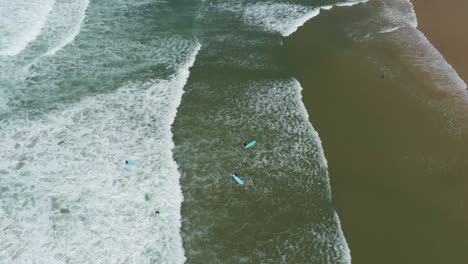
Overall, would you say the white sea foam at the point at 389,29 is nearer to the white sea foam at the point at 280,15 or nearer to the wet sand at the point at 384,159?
the wet sand at the point at 384,159

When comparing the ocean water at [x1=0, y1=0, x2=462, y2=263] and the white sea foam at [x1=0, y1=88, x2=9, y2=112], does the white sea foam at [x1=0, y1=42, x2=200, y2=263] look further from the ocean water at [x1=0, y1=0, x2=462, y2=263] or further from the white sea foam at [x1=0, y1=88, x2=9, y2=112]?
the white sea foam at [x1=0, y1=88, x2=9, y2=112]

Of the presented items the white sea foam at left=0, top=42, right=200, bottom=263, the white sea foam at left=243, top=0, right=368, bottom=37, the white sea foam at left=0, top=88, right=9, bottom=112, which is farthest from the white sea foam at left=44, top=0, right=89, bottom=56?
the white sea foam at left=243, top=0, right=368, bottom=37

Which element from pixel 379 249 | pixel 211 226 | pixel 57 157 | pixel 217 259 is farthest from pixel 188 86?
pixel 379 249

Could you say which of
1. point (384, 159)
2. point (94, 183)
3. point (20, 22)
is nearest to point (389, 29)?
point (384, 159)

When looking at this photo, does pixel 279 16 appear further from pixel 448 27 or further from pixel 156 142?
pixel 156 142

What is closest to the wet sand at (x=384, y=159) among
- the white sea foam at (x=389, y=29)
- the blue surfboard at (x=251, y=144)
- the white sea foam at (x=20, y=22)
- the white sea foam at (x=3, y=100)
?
the white sea foam at (x=389, y=29)
